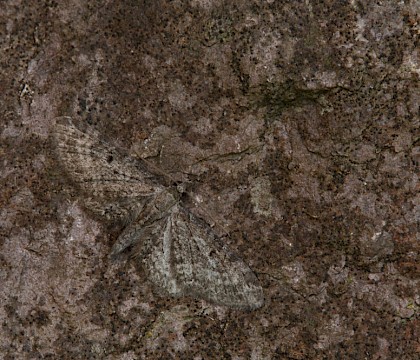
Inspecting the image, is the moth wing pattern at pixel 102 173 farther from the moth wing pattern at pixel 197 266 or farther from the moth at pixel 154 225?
the moth wing pattern at pixel 197 266

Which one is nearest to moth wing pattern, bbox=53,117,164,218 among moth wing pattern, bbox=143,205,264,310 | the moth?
the moth

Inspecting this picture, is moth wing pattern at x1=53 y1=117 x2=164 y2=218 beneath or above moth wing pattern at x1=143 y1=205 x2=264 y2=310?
above

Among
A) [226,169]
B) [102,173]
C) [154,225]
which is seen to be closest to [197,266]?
[154,225]

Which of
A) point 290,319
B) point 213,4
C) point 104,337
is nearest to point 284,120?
point 213,4

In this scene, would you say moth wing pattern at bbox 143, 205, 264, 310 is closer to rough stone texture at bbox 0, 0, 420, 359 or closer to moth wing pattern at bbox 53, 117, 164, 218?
rough stone texture at bbox 0, 0, 420, 359

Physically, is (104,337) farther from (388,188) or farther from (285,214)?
(388,188)

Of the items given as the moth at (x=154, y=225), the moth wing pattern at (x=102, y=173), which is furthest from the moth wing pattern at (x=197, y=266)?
the moth wing pattern at (x=102, y=173)
